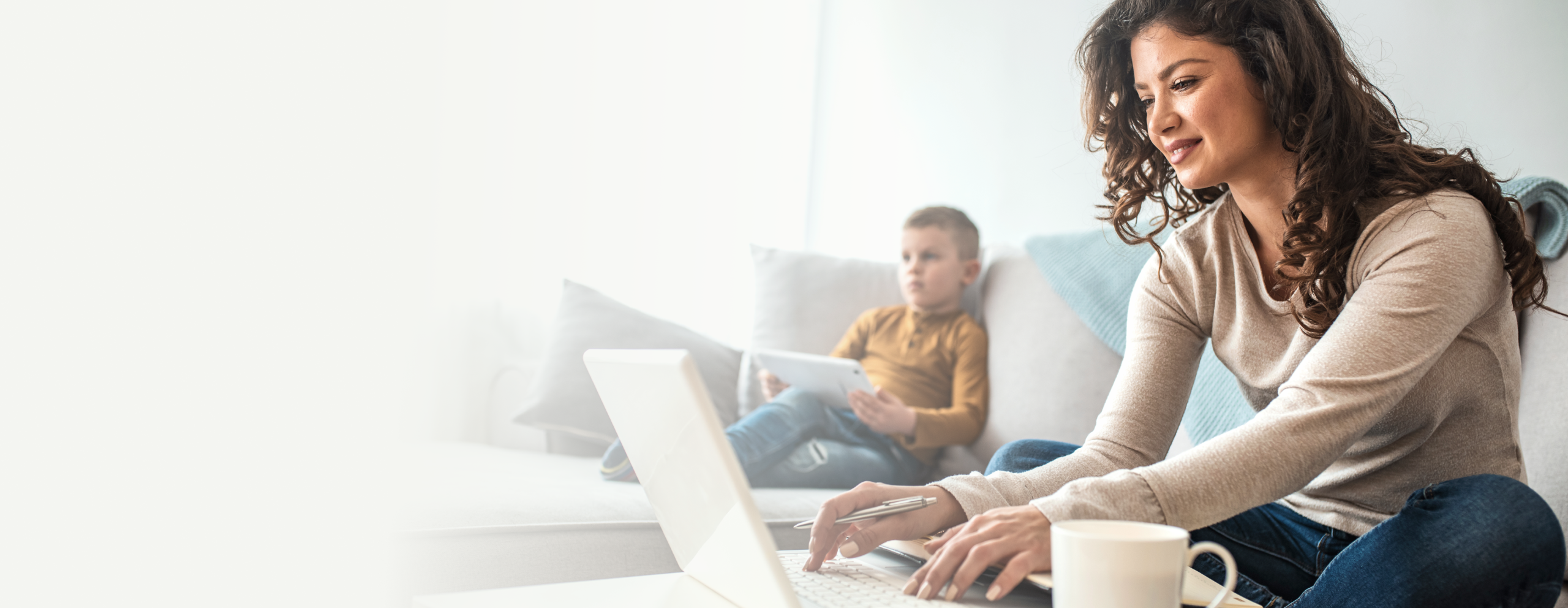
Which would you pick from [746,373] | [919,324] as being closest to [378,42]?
[746,373]

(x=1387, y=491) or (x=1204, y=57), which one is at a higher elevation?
(x=1204, y=57)

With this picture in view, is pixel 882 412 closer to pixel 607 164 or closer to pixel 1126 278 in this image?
pixel 1126 278

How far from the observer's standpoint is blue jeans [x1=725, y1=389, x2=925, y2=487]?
1.64 meters

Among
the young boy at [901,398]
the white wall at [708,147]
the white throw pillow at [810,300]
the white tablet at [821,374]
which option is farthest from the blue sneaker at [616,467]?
the white wall at [708,147]

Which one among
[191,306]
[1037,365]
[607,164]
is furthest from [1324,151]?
[607,164]

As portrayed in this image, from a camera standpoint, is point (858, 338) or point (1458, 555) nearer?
point (1458, 555)

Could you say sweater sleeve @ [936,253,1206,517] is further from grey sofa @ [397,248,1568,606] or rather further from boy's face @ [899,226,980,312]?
boy's face @ [899,226,980,312]

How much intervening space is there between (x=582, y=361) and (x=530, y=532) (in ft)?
2.36

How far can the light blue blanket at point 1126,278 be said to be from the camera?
110 centimetres

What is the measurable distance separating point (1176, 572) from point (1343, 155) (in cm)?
62

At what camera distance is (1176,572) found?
1.65 ft

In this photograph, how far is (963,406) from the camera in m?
1.81

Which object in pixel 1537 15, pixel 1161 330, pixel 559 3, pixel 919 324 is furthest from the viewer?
pixel 559 3

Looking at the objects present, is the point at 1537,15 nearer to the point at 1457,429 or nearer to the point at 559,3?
the point at 1457,429
